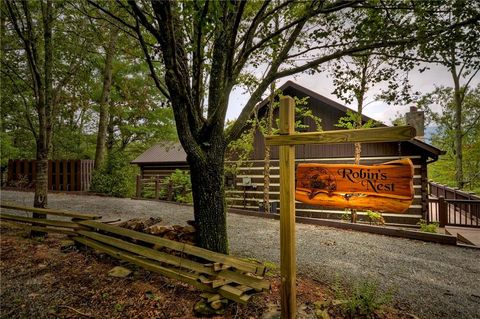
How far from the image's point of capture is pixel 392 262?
540 cm

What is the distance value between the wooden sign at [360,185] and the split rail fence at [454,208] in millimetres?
7808

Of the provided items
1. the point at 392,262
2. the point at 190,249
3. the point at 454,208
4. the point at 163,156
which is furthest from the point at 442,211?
the point at 163,156

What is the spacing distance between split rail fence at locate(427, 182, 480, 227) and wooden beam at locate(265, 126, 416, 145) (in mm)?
8095

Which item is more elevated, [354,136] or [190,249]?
[354,136]

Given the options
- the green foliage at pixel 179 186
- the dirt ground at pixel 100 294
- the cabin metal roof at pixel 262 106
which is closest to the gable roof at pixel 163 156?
the cabin metal roof at pixel 262 106

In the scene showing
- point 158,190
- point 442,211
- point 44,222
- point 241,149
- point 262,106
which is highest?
point 262,106

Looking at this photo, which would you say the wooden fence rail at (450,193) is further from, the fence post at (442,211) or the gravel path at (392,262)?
the gravel path at (392,262)

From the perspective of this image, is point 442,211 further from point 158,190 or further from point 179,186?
point 158,190

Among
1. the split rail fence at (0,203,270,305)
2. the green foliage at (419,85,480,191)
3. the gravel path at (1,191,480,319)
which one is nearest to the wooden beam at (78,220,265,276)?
the split rail fence at (0,203,270,305)

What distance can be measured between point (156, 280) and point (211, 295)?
1.32 m

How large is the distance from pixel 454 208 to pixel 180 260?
36.1ft

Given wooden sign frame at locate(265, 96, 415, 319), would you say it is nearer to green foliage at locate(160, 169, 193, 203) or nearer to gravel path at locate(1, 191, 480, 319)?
gravel path at locate(1, 191, 480, 319)

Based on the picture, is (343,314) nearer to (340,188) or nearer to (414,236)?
(340,188)

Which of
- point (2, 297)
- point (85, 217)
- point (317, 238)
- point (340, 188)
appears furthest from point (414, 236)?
point (2, 297)
